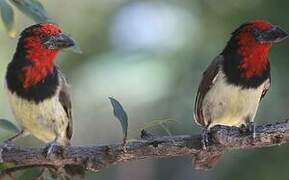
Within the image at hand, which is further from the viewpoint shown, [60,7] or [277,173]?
[60,7]

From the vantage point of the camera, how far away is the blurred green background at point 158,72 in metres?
5.80

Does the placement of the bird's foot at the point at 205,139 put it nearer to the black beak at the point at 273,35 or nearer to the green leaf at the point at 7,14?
the black beak at the point at 273,35

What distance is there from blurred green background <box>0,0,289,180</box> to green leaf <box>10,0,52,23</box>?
213cm

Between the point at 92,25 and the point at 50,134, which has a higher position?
the point at 92,25

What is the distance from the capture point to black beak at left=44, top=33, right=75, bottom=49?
3.93m

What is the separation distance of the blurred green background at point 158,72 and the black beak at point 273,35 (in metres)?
1.24

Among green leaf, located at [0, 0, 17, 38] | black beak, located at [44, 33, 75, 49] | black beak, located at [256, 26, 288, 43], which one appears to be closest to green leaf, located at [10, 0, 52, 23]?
green leaf, located at [0, 0, 17, 38]

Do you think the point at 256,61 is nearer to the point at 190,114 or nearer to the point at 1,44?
the point at 190,114

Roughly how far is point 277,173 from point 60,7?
317cm

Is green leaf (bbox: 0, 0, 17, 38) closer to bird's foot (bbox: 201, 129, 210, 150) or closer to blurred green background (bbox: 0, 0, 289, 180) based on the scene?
bird's foot (bbox: 201, 129, 210, 150)

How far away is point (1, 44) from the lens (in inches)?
287

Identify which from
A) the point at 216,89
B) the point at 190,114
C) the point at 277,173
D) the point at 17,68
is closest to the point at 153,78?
the point at 190,114

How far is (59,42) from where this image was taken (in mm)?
4031

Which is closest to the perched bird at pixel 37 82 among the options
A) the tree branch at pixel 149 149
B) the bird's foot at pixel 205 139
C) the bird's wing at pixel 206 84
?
the tree branch at pixel 149 149
